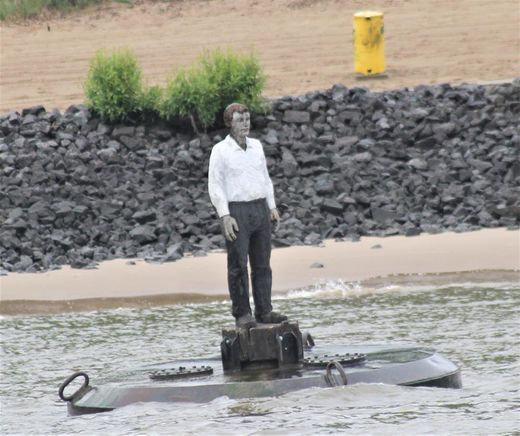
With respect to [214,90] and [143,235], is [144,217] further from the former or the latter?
[214,90]

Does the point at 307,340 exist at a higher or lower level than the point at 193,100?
lower

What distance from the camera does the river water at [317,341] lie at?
14.0 metres

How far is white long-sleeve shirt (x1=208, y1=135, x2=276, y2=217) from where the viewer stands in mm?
14539

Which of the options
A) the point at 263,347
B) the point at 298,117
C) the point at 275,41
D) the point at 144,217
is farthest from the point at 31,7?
the point at 263,347

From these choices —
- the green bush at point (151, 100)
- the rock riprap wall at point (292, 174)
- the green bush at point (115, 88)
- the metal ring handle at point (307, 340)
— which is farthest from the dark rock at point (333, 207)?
the metal ring handle at point (307, 340)

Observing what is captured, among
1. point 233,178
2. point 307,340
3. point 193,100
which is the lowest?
point 307,340

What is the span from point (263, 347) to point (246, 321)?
308mm

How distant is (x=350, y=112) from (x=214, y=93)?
2.18m

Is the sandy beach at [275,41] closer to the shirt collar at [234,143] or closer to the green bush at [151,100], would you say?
the green bush at [151,100]

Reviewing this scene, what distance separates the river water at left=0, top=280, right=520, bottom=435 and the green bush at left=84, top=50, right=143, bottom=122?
847 cm

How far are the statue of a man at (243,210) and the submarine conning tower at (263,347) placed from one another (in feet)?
0.41

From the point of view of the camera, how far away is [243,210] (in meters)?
14.6

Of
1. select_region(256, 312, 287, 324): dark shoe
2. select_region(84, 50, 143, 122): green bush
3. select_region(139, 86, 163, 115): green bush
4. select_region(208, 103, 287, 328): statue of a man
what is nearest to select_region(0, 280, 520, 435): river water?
select_region(256, 312, 287, 324): dark shoe

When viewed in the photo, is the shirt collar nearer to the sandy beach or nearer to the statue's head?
the statue's head
